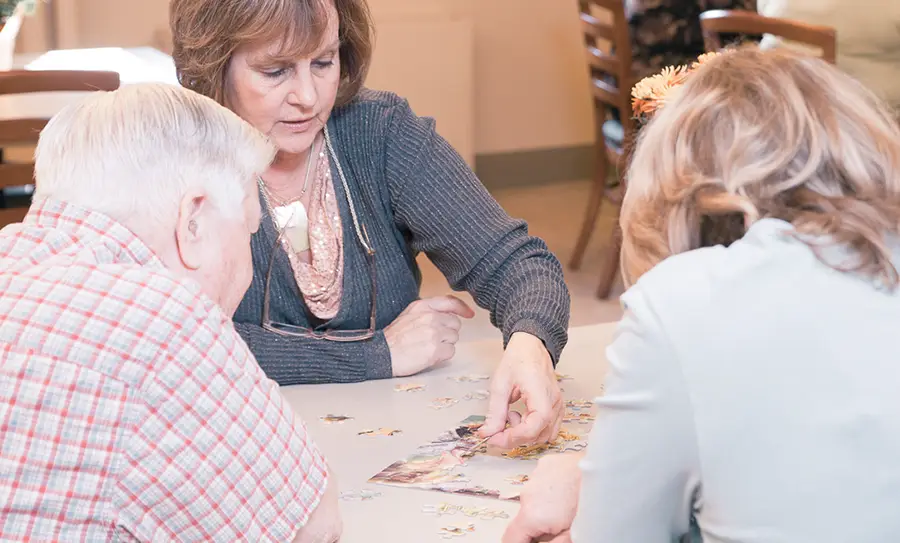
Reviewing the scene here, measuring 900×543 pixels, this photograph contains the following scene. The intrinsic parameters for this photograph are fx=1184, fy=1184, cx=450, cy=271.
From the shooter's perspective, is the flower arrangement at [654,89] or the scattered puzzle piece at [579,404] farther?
the scattered puzzle piece at [579,404]

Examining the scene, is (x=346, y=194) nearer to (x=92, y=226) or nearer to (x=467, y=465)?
(x=467, y=465)

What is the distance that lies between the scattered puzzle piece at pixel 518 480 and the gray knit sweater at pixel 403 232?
52 centimetres

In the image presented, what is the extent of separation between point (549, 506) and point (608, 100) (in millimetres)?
3878

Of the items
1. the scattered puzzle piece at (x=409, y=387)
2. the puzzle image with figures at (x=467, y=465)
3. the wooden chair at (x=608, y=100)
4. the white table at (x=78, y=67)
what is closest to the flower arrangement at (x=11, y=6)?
the white table at (x=78, y=67)

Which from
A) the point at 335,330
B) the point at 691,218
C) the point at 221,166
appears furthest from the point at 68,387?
the point at 335,330

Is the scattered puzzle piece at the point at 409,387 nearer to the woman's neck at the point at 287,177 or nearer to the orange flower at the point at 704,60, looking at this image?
the woman's neck at the point at 287,177

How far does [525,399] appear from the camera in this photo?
5.50ft

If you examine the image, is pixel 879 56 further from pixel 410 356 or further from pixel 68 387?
pixel 68 387

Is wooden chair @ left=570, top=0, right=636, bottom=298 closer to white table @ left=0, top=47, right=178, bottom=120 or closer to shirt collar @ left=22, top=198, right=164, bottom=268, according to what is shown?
white table @ left=0, top=47, right=178, bottom=120

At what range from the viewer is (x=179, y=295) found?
1.19m

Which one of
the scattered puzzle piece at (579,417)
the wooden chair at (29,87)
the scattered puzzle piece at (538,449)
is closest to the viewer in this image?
the scattered puzzle piece at (538,449)

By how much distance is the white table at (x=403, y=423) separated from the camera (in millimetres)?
1396

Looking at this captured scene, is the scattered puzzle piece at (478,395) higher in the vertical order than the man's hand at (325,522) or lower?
lower

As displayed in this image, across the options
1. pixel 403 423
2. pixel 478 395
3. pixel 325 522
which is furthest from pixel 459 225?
pixel 325 522
